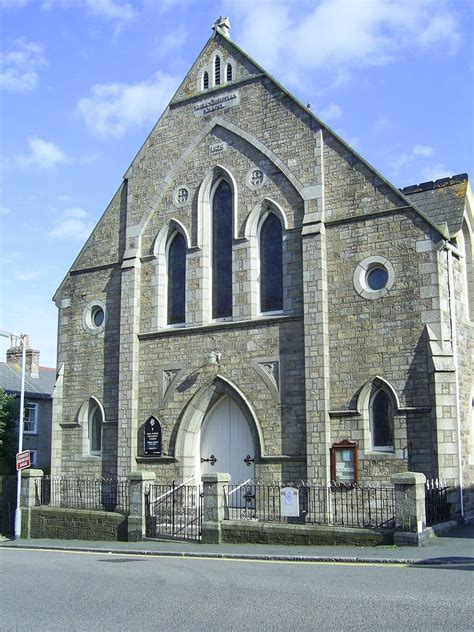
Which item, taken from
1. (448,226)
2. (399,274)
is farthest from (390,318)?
(448,226)

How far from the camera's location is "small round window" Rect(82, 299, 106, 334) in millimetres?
23517

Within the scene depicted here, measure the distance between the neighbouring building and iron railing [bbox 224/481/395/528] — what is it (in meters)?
19.2

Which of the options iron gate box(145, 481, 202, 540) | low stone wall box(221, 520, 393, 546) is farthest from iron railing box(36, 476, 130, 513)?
low stone wall box(221, 520, 393, 546)

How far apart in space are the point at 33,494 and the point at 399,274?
1195cm

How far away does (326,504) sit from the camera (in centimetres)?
1800

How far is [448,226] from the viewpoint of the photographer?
18.8m

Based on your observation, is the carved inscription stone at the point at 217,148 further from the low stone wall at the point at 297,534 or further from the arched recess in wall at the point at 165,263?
the low stone wall at the point at 297,534

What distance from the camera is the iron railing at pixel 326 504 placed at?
17.1 metres

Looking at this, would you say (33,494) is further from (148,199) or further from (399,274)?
(399,274)

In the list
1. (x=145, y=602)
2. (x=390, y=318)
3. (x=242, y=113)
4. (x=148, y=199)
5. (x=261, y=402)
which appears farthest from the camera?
(x=148, y=199)

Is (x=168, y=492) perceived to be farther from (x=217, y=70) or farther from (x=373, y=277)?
(x=217, y=70)

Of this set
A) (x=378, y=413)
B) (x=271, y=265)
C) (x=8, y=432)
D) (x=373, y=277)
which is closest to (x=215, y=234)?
(x=271, y=265)

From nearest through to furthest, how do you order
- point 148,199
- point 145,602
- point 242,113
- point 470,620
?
1. point 470,620
2. point 145,602
3. point 242,113
4. point 148,199

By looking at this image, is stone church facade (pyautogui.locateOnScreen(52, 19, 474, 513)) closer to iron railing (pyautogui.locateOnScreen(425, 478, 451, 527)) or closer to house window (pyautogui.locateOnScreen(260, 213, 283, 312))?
house window (pyautogui.locateOnScreen(260, 213, 283, 312))
